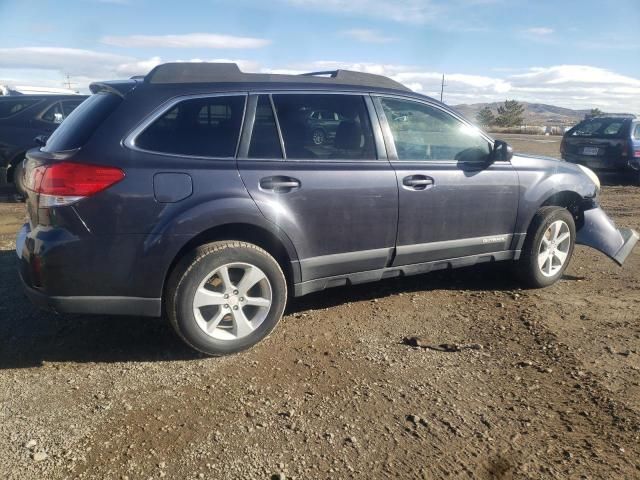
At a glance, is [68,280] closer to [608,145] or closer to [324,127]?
[324,127]

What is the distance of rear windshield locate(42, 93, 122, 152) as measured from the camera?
3484 mm

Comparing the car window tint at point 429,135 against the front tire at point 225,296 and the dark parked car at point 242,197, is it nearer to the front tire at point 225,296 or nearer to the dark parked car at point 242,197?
the dark parked car at point 242,197

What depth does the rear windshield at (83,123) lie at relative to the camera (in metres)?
3.48

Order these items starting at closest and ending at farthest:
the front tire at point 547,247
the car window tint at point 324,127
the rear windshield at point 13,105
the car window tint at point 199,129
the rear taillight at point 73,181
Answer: the rear taillight at point 73,181 < the car window tint at point 199,129 < the car window tint at point 324,127 < the front tire at point 547,247 < the rear windshield at point 13,105

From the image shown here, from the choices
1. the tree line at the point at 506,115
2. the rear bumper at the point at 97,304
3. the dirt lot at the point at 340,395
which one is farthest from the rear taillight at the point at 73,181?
the tree line at the point at 506,115

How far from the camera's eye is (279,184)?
12.5 ft

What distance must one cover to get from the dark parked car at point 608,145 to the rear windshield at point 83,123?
1187 centimetres

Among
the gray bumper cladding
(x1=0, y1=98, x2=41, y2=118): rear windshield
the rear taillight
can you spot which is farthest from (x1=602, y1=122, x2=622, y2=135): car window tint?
the rear taillight

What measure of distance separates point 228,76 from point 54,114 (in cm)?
690

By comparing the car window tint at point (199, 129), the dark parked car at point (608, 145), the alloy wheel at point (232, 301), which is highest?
the car window tint at point (199, 129)

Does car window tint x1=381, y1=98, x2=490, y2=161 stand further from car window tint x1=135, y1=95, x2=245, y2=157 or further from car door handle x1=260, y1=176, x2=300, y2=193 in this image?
car window tint x1=135, y1=95, x2=245, y2=157

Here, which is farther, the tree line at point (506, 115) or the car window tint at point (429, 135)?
the tree line at point (506, 115)

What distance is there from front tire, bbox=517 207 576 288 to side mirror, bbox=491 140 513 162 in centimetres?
70

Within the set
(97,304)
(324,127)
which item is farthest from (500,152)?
(97,304)
